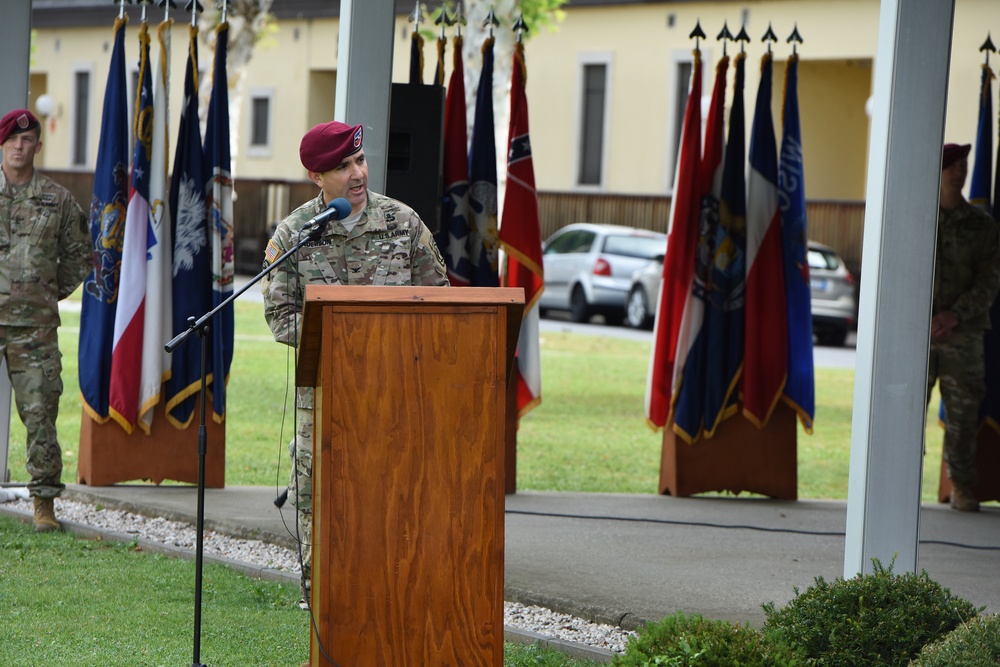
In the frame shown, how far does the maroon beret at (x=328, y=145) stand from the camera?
475 centimetres

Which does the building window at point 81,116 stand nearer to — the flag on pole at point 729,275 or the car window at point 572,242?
the car window at point 572,242

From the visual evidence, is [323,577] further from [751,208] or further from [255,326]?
[255,326]

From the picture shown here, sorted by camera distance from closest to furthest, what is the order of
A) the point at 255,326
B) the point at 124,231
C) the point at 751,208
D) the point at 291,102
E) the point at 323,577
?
the point at 323,577
the point at 124,231
the point at 751,208
the point at 255,326
the point at 291,102

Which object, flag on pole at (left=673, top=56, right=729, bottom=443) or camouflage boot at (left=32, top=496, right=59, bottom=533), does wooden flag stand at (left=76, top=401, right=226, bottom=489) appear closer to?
camouflage boot at (left=32, top=496, right=59, bottom=533)

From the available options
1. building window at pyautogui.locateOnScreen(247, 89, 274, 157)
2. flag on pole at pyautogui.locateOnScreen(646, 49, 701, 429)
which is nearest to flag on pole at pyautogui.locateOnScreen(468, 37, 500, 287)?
flag on pole at pyautogui.locateOnScreen(646, 49, 701, 429)

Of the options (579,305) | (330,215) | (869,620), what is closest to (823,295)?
(579,305)

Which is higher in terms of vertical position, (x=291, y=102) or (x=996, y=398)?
(x=291, y=102)

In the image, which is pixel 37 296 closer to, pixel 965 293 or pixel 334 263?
pixel 334 263

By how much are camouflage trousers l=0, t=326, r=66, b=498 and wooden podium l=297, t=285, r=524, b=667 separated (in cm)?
358

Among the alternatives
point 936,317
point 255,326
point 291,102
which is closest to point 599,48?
point 291,102

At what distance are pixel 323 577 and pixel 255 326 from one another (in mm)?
16953

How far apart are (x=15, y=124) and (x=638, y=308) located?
1800 centimetres

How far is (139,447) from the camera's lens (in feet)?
27.0

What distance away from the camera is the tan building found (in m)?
25.6
